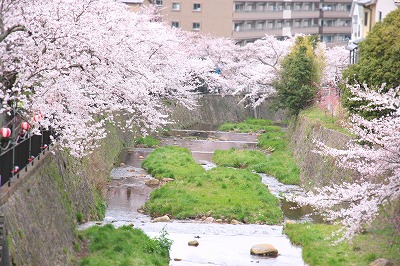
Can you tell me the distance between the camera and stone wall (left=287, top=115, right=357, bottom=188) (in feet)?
76.8

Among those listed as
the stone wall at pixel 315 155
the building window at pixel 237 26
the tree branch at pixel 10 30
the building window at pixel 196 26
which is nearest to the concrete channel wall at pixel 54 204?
the stone wall at pixel 315 155

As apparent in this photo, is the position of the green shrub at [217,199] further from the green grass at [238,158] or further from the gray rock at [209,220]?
the green grass at [238,158]

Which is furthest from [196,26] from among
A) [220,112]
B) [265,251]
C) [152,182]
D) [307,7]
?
[265,251]

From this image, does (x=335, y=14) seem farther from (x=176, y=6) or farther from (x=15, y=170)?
(x=15, y=170)

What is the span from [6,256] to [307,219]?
13.6 m

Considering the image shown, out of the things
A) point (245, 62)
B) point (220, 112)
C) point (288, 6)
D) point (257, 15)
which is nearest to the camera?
point (220, 112)

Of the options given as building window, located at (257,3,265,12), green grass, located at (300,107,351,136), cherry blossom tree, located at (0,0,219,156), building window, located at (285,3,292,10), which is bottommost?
green grass, located at (300,107,351,136)

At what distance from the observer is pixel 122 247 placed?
1605cm

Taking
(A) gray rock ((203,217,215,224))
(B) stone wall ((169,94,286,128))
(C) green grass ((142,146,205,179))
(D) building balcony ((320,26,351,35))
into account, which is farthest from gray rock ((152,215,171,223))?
(D) building balcony ((320,26,351,35))

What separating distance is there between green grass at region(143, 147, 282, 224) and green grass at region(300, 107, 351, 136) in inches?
135

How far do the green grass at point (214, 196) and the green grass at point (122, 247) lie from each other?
4557 millimetres

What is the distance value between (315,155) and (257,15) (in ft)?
159

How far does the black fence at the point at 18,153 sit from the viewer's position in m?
12.5

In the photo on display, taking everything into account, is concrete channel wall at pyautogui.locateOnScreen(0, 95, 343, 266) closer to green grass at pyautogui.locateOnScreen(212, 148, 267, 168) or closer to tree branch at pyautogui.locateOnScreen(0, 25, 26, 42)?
tree branch at pyautogui.locateOnScreen(0, 25, 26, 42)
